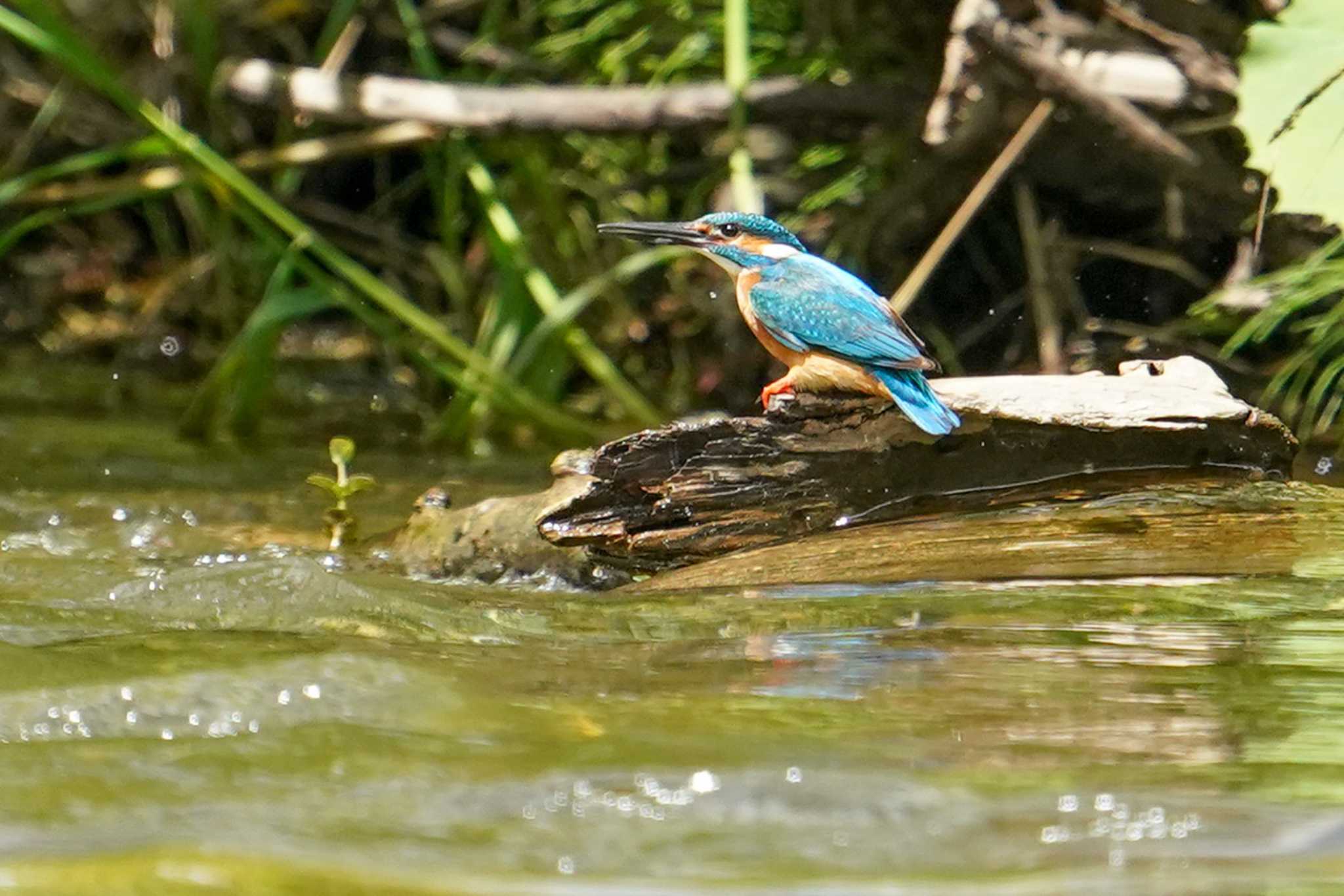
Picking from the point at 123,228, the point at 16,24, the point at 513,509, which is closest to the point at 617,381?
the point at 513,509

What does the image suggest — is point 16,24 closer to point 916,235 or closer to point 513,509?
point 513,509

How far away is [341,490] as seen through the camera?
3646 mm

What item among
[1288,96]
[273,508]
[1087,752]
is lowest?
[273,508]

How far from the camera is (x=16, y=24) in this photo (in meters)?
4.24

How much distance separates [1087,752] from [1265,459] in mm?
1324

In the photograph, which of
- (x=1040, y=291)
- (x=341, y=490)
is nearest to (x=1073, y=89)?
(x=1040, y=291)

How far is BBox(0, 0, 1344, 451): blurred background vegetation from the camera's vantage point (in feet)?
14.4

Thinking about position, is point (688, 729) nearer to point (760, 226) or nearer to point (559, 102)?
point (760, 226)

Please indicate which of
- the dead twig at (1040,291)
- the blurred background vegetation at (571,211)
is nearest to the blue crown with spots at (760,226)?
the blurred background vegetation at (571,211)

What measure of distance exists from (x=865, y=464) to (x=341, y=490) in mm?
1148

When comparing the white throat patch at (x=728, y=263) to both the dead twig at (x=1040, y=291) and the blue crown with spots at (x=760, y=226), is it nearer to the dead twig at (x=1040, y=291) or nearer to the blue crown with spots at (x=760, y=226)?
the blue crown with spots at (x=760, y=226)

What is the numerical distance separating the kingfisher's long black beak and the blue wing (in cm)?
30

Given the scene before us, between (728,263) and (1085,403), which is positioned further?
(728,263)

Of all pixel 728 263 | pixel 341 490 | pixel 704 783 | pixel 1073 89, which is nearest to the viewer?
pixel 704 783
